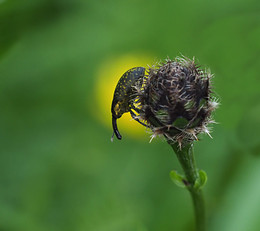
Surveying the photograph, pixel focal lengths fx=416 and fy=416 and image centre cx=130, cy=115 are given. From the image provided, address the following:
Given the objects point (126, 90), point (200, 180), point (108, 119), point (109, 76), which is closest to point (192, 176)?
point (200, 180)

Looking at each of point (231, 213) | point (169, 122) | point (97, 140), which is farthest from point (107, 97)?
point (169, 122)

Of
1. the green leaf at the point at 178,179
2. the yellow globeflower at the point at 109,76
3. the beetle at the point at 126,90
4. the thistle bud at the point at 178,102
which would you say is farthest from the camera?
the yellow globeflower at the point at 109,76

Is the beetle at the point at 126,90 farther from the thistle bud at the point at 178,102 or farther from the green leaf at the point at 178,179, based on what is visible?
the green leaf at the point at 178,179

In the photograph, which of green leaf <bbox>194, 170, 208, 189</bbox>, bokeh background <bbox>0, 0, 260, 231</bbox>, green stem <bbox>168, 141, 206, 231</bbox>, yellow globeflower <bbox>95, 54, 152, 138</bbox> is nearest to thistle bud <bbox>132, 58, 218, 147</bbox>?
green stem <bbox>168, 141, 206, 231</bbox>

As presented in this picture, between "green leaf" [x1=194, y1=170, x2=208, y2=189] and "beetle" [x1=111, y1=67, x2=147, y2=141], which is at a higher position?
"beetle" [x1=111, y1=67, x2=147, y2=141]

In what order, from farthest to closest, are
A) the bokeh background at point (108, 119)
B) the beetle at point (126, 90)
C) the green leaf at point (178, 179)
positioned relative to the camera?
the bokeh background at point (108, 119)
the green leaf at point (178, 179)
the beetle at point (126, 90)

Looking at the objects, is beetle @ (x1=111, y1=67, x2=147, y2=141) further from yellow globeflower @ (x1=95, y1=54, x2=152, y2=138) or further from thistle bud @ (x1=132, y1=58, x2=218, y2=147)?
yellow globeflower @ (x1=95, y1=54, x2=152, y2=138)

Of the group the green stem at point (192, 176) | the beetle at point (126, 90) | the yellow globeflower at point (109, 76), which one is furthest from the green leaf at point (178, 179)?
the yellow globeflower at point (109, 76)

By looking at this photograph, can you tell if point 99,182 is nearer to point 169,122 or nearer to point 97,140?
point 97,140
